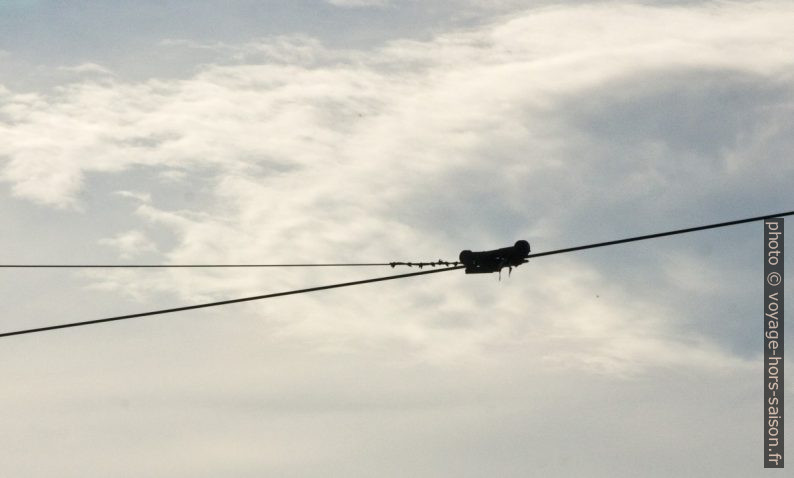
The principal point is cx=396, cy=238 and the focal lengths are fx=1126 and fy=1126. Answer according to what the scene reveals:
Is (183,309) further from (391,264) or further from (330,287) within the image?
(391,264)

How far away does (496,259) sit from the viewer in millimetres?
26000

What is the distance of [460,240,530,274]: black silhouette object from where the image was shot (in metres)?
25.8

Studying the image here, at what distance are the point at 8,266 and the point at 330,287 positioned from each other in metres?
16.2

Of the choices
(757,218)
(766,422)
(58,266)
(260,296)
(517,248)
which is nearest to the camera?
(757,218)

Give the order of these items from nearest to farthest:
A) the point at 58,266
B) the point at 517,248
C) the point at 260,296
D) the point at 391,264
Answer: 1. the point at 260,296
2. the point at 517,248
3. the point at 391,264
4. the point at 58,266

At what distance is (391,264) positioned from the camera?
28.5 m

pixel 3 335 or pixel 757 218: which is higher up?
pixel 757 218

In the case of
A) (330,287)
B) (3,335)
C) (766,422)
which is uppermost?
(766,422)

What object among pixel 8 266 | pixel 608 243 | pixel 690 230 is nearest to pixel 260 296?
pixel 608 243

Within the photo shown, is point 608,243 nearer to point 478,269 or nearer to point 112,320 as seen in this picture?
point 478,269

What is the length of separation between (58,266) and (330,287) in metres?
13.8

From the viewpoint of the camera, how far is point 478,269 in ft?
85.5

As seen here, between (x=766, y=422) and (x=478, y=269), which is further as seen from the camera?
(x=766, y=422)

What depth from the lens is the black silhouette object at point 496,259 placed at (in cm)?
2577
